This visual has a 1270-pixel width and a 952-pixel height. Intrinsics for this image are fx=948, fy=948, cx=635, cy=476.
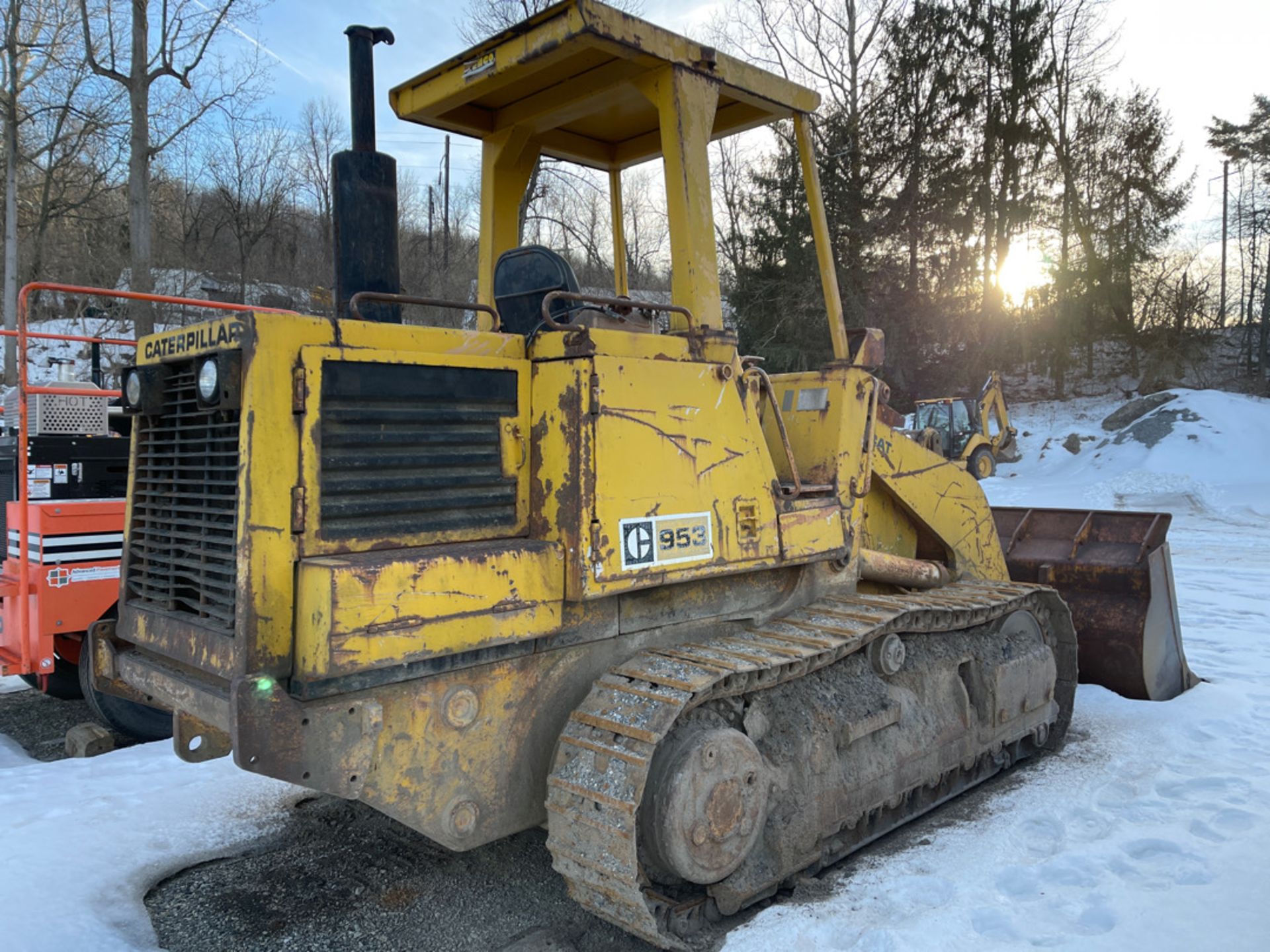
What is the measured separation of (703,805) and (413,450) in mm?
1536

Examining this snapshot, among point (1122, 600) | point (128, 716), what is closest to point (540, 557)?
point (128, 716)

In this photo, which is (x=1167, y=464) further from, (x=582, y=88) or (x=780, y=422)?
(x=582, y=88)

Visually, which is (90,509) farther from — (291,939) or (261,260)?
(261,260)

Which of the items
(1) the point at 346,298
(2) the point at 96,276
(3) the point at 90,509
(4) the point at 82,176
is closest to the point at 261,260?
(2) the point at 96,276

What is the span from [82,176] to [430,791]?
26.1 meters

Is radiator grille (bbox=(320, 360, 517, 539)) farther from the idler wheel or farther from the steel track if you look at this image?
the idler wheel

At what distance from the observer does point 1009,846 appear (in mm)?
4062

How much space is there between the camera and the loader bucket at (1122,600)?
19.6 feet

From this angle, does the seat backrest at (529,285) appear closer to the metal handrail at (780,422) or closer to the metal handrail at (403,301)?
the metal handrail at (403,301)

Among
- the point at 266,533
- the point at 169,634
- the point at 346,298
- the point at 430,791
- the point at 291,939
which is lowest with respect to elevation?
the point at 291,939

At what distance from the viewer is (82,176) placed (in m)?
23.8

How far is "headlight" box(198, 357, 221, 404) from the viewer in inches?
111

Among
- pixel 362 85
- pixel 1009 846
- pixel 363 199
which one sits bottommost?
pixel 1009 846

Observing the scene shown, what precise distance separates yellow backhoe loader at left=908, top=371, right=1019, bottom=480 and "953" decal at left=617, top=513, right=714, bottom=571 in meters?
18.5
